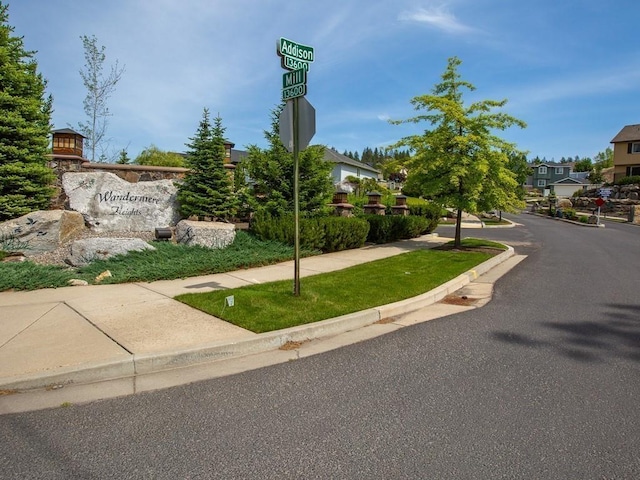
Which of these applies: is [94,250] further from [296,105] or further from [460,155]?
[460,155]

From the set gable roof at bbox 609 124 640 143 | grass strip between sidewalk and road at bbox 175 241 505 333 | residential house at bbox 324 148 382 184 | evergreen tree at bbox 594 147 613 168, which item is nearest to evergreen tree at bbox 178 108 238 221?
grass strip between sidewalk and road at bbox 175 241 505 333

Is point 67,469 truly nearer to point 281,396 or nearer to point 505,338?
point 281,396

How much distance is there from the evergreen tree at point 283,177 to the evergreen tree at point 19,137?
5.32 m

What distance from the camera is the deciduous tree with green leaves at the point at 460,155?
12438 mm

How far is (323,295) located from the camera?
688cm

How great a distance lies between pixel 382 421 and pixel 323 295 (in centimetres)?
362

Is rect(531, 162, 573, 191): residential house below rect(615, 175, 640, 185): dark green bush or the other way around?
the other way around

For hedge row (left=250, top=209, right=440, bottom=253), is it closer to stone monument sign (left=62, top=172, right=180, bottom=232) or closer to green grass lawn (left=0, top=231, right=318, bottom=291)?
green grass lawn (left=0, top=231, right=318, bottom=291)

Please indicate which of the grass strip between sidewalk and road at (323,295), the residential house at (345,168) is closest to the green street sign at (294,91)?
the grass strip between sidewalk and road at (323,295)

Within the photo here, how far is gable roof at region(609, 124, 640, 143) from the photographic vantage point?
52987 mm

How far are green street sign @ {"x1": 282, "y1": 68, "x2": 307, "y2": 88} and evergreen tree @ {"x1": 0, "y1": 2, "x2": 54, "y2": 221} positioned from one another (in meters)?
7.35

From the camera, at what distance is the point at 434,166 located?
A: 12438mm

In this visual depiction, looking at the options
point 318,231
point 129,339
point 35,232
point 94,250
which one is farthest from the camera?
point 318,231

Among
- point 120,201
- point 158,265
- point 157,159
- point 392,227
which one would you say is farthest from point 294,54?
point 157,159
